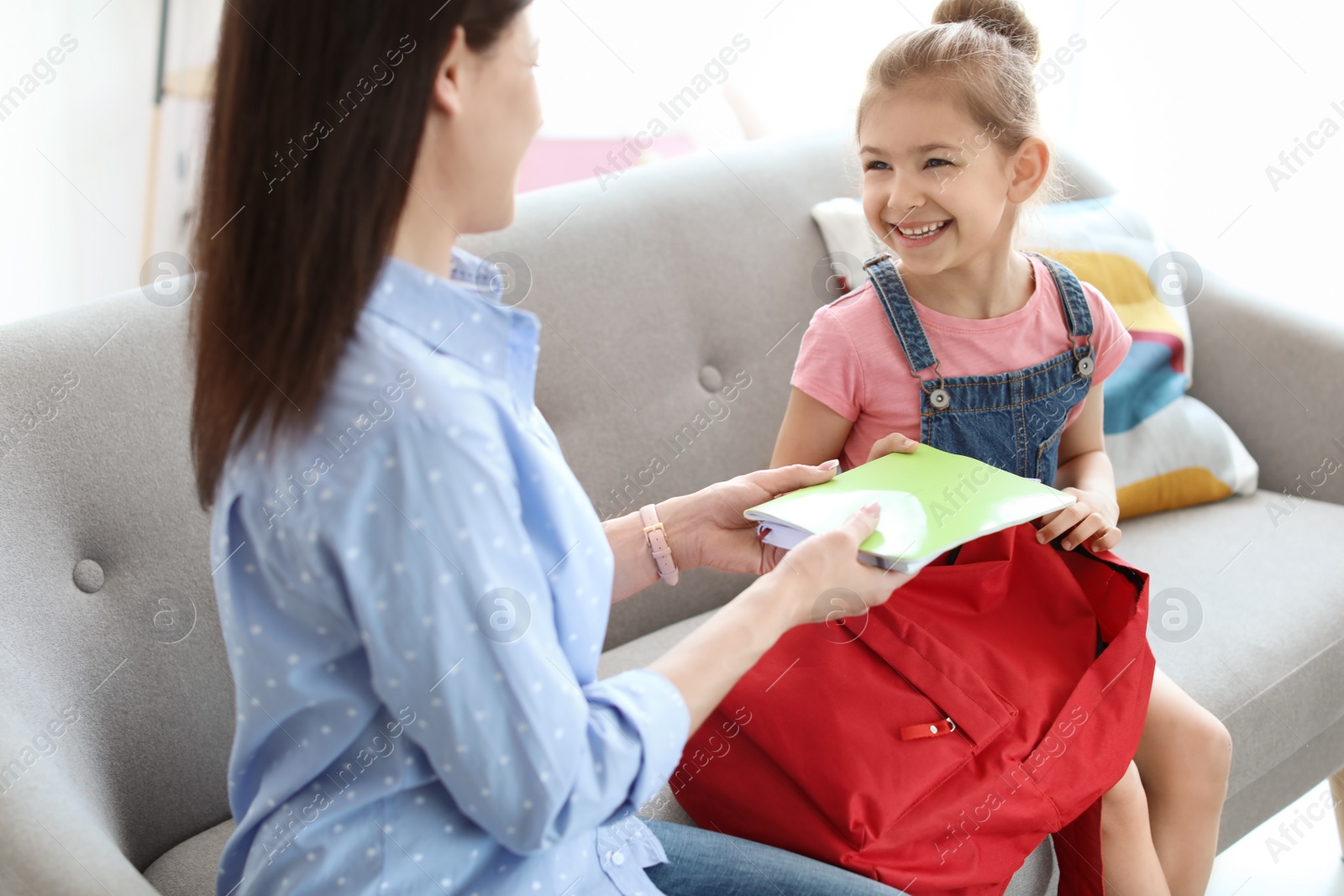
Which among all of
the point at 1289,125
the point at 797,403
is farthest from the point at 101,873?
the point at 1289,125

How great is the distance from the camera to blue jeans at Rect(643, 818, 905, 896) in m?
1.01

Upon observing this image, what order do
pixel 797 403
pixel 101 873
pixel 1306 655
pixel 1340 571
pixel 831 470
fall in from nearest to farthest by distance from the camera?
1. pixel 101 873
2. pixel 831 470
3. pixel 797 403
4. pixel 1306 655
5. pixel 1340 571

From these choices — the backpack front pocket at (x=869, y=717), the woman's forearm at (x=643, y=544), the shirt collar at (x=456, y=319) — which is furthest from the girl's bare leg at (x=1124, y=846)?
the shirt collar at (x=456, y=319)

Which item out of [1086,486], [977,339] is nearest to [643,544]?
[977,339]

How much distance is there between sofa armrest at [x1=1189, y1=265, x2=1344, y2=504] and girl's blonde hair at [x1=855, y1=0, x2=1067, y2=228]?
88cm

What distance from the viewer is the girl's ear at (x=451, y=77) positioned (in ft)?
2.35

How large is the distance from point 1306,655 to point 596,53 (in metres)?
2.08

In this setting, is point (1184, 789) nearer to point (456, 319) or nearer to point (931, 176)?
point (931, 176)

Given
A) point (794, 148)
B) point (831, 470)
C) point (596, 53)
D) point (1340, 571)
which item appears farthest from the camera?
point (596, 53)

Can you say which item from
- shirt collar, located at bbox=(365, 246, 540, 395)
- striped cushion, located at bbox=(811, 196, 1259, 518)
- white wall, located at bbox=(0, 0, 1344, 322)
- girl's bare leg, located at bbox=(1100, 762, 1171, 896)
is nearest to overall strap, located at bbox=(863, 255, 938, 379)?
striped cushion, located at bbox=(811, 196, 1259, 518)

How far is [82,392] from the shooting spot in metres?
1.25

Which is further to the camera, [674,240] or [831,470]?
[674,240]

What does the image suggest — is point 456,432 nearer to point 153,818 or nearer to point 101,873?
point 101,873

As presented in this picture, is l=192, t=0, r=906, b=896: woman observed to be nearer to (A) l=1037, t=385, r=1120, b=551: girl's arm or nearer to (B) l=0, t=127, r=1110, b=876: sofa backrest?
(B) l=0, t=127, r=1110, b=876: sofa backrest
